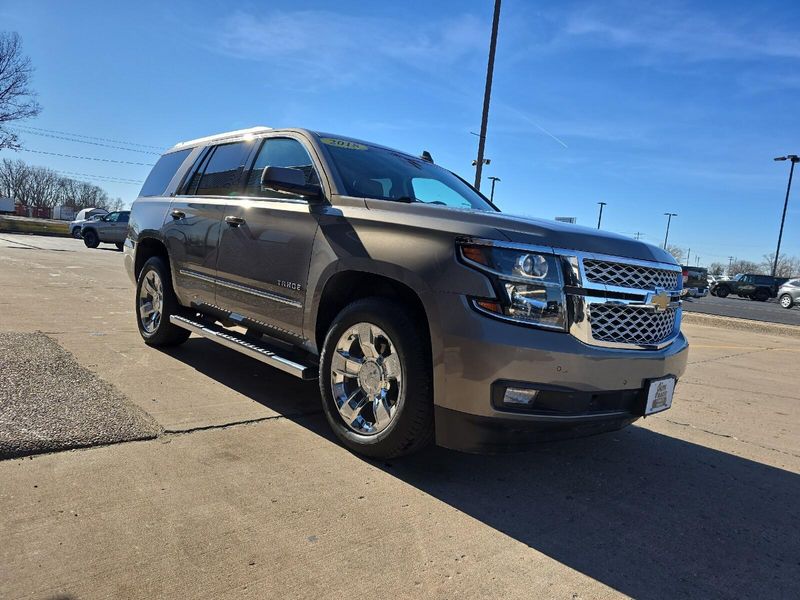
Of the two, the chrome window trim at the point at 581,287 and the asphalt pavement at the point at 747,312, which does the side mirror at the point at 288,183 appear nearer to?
the chrome window trim at the point at 581,287

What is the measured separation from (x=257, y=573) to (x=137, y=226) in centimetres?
471

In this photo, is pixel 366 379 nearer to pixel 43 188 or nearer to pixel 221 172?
pixel 221 172

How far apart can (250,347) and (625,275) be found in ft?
8.23

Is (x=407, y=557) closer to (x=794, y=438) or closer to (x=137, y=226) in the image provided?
(x=794, y=438)

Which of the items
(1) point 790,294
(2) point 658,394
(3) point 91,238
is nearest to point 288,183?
(2) point 658,394

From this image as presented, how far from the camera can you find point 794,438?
450 cm

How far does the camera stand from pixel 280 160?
169 inches

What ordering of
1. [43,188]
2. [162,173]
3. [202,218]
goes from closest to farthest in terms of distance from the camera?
[202,218] < [162,173] < [43,188]

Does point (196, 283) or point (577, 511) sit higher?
point (196, 283)

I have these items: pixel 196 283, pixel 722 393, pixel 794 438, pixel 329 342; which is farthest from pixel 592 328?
pixel 722 393

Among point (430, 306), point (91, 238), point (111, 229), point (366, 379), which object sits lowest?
point (91, 238)

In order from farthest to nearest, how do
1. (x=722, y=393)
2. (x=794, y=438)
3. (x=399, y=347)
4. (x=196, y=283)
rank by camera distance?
(x=722, y=393)
(x=196, y=283)
(x=794, y=438)
(x=399, y=347)

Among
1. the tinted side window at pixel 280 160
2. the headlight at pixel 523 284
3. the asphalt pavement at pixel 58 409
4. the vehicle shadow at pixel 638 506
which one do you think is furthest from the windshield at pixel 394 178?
the asphalt pavement at pixel 58 409

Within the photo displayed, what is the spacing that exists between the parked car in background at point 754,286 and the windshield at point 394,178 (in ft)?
141
